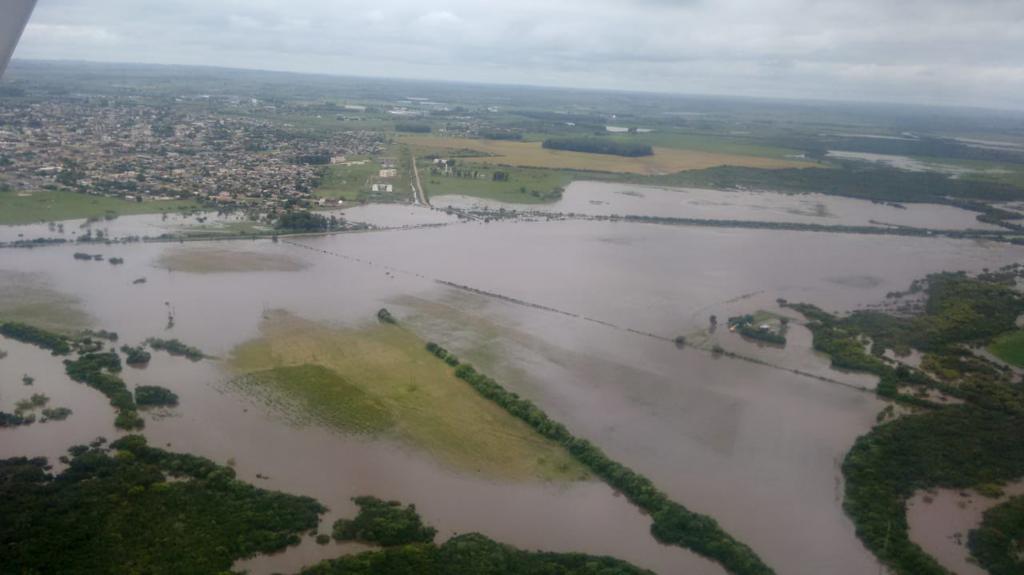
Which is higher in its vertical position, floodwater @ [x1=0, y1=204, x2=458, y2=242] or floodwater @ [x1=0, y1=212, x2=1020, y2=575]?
floodwater @ [x1=0, y1=204, x2=458, y2=242]

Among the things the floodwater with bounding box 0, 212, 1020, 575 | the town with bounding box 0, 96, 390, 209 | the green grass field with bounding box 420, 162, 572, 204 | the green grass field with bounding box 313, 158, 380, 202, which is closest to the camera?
the floodwater with bounding box 0, 212, 1020, 575

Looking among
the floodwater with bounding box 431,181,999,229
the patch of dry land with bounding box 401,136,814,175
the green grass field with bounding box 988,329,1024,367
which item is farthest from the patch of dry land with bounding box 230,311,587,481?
the patch of dry land with bounding box 401,136,814,175

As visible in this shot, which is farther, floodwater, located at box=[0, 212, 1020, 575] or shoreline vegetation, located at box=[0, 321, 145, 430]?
shoreline vegetation, located at box=[0, 321, 145, 430]

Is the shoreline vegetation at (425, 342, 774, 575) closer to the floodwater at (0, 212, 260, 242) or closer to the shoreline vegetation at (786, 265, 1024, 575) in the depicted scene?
the shoreline vegetation at (786, 265, 1024, 575)

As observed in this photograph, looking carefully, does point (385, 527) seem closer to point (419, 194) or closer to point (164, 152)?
point (419, 194)

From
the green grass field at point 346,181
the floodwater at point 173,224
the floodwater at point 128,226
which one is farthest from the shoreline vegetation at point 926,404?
the green grass field at point 346,181
